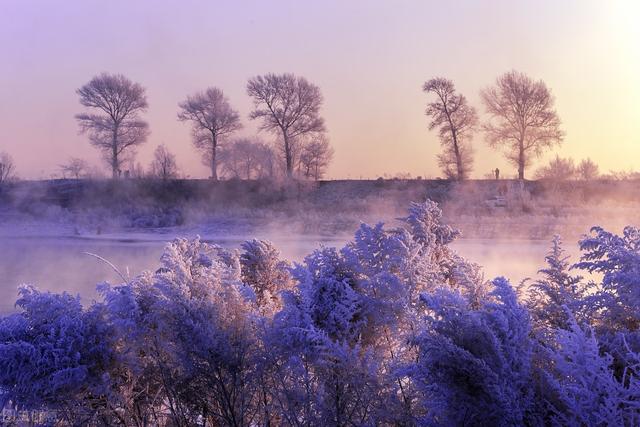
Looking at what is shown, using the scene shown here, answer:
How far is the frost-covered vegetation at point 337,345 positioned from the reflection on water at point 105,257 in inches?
170

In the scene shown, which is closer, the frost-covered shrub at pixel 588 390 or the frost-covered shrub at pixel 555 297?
the frost-covered shrub at pixel 588 390

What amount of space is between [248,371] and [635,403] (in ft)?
5.83

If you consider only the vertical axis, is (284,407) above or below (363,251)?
below

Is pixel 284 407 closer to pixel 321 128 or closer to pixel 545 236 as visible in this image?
pixel 545 236

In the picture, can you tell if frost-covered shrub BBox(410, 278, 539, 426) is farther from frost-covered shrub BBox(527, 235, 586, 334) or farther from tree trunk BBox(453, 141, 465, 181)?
tree trunk BBox(453, 141, 465, 181)

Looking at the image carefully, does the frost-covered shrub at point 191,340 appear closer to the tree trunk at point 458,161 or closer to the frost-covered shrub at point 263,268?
the frost-covered shrub at point 263,268

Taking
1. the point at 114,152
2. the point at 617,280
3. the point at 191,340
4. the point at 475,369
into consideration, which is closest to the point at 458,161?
the point at 114,152

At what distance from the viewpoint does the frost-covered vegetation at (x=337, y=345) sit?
2.51 m

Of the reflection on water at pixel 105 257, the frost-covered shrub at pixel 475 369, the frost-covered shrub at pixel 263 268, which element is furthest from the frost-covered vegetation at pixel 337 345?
the reflection on water at pixel 105 257

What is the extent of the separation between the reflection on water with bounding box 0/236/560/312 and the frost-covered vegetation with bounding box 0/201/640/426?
432cm

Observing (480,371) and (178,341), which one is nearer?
(480,371)

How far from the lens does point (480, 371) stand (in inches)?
96.6

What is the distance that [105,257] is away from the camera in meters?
15.5

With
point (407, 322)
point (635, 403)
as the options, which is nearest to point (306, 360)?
point (407, 322)
